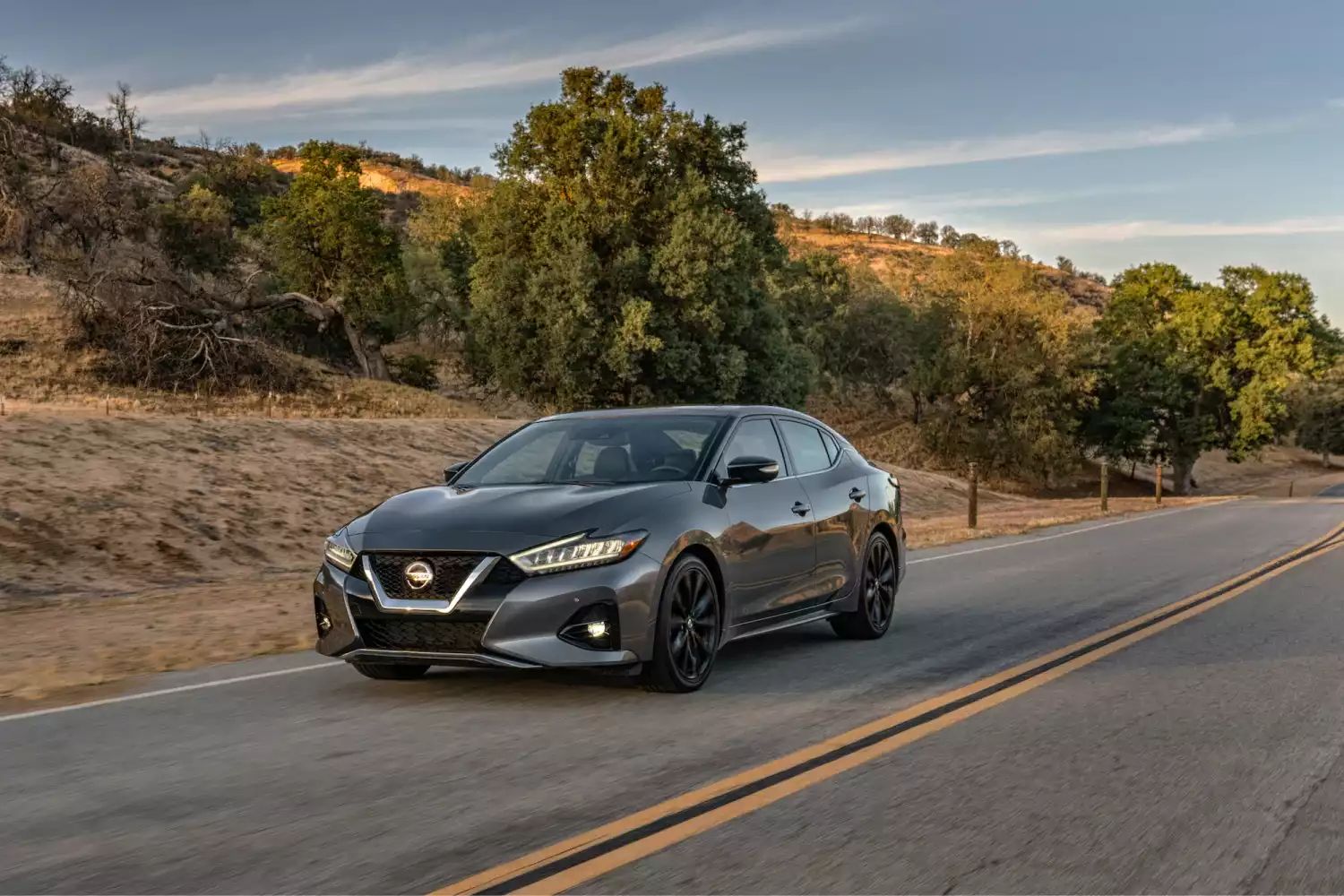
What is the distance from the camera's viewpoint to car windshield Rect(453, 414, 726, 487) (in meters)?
8.52

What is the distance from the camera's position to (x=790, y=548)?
29.5ft

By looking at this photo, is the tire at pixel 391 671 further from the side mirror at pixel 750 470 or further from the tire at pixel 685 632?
the side mirror at pixel 750 470

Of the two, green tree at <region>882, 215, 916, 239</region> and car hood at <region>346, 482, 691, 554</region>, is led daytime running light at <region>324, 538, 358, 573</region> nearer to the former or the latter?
car hood at <region>346, 482, 691, 554</region>

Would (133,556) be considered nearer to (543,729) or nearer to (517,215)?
(543,729)

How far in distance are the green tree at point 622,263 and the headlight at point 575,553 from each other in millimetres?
33482

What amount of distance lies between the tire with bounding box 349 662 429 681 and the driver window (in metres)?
2.22

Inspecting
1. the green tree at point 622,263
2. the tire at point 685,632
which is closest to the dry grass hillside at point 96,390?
the green tree at point 622,263

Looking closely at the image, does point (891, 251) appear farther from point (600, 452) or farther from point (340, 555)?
point (340, 555)

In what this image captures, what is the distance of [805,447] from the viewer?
988cm

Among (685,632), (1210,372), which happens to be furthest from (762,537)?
(1210,372)

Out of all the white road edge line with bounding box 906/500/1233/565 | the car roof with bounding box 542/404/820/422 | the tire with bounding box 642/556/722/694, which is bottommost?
the white road edge line with bounding box 906/500/1233/565

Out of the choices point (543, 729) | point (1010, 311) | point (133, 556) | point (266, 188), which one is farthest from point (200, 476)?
point (266, 188)

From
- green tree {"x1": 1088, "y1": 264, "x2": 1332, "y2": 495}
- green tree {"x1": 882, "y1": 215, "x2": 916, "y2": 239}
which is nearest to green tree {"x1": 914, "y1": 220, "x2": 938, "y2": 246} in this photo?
green tree {"x1": 882, "y1": 215, "x2": 916, "y2": 239}

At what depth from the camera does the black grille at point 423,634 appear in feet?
23.2
